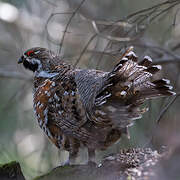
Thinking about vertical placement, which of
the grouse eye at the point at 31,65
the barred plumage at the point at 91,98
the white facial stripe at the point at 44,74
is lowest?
the barred plumage at the point at 91,98

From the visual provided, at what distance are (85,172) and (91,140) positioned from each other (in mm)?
710

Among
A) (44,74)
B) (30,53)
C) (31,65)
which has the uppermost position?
(30,53)

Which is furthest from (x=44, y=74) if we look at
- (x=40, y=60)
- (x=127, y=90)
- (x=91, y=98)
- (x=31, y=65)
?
(x=127, y=90)

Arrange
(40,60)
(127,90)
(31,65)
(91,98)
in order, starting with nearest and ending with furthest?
1. (127,90)
2. (91,98)
3. (40,60)
4. (31,65)

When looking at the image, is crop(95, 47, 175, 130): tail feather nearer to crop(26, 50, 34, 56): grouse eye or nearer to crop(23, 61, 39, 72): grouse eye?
crop(23, 61, 39, 72): grouse eye

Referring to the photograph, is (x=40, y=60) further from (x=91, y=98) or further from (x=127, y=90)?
(x=127, y=90)

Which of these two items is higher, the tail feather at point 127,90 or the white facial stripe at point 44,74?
the white facial stripe at point 44,74

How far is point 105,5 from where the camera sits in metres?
9.26

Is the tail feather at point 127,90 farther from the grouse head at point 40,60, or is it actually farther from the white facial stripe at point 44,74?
the grouse head at point 40,60

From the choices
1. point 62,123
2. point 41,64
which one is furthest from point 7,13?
point 62,123

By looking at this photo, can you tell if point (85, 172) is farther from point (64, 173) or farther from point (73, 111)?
point (73, 111)

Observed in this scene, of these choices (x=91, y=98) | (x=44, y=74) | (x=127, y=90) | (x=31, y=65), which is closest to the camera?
(x=127, y=90)

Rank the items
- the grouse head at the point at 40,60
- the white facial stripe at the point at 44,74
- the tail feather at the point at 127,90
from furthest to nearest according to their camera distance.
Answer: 1. the grouse head at the point at 40,60
2. the white facial stripe at the point at 44,74
3. the tail feather at the point at 127,90

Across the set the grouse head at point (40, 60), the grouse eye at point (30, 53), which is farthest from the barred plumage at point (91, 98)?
the grouse eye at point (30, 53)
